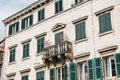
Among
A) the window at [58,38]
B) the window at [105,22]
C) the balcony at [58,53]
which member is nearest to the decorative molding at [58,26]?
the window at [58,38]

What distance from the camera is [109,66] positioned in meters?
25.5

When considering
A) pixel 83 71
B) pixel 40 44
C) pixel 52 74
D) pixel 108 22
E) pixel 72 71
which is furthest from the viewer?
pixel 40 44

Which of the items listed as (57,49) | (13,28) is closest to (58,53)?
(57,49)

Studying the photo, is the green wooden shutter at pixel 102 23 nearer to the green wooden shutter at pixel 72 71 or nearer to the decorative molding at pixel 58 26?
the green wooden shutter at pixel 72 71

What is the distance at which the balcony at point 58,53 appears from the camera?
28.8m

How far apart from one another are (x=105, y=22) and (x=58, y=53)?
20.3 feet

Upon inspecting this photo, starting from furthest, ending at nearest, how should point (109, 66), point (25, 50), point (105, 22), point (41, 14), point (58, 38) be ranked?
point (25, 50)
point (41, 14)
point (58, 38)
point (105, 22)
point (109, 66)

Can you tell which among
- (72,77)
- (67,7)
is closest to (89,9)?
(67,7)

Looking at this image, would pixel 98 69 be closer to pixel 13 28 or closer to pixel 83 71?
pixel 83 71

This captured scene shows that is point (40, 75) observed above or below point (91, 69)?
below

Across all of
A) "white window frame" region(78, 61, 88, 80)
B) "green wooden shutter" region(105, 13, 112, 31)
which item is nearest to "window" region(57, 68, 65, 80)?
"white window frame" region(78, 61, 88, 80)

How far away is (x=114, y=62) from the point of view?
25109mm

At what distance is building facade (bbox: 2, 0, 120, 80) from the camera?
25.9m

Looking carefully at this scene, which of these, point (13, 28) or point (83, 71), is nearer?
point (83, 71)
